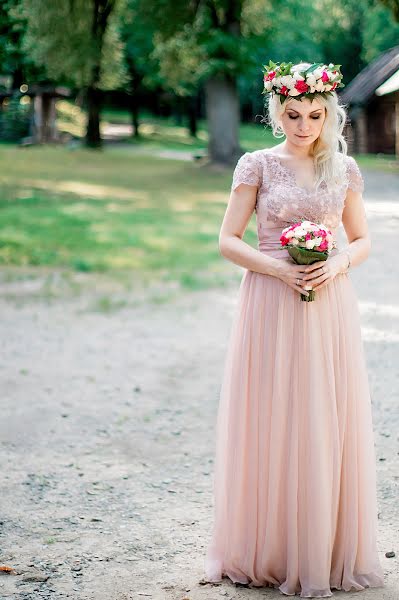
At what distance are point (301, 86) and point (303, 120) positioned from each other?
144 mm

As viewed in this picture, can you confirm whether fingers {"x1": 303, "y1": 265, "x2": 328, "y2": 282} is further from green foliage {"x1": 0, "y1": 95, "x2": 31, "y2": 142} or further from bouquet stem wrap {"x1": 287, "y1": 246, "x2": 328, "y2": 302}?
green foliage {"x1": 0, "y1": 95, "x2": 31, "y2": 142}

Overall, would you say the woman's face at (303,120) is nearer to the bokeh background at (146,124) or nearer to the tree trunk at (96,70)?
the bokeh background at (146,124)

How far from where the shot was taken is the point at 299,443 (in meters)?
3.89

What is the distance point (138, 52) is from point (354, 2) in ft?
39.1

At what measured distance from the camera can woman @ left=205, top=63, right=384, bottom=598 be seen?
3.85 metres

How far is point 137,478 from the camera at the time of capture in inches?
233

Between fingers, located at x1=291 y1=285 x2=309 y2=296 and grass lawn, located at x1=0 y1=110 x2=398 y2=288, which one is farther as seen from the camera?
grass lawn, located at x1=0 y1=110 x2=398 y2=288

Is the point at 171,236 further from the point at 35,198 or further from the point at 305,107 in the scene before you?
the point at 305,107

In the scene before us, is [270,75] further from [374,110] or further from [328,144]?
[374,110]

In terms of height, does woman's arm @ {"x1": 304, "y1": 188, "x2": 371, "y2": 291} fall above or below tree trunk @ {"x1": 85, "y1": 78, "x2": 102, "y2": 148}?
below

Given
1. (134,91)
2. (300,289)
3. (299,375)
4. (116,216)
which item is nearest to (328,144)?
(300,289)

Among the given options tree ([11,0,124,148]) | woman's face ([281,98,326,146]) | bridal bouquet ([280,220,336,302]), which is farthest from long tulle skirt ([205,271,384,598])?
tree ([11,0,124,148])

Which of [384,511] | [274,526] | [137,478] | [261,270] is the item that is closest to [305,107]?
[261,270]

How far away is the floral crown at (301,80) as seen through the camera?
3736 mm
